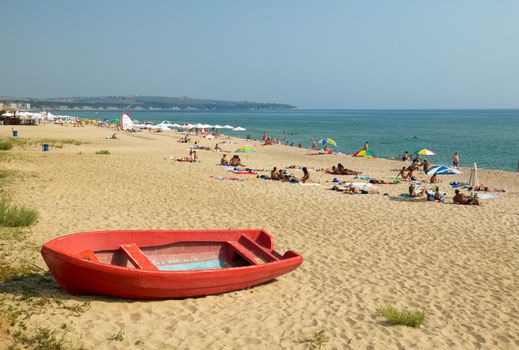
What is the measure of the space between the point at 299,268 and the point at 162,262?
253 cm

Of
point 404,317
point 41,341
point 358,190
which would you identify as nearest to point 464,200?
point 358,190

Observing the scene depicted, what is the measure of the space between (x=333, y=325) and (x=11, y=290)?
14.8 ft

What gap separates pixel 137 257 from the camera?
23.8 ft

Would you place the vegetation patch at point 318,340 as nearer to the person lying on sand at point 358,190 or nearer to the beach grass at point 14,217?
the beach grass at point 14,217

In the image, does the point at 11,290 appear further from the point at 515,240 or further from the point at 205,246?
the point at 515,240

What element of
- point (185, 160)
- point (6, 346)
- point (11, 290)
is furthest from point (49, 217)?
point (185, 160)

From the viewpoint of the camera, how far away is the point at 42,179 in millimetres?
16672

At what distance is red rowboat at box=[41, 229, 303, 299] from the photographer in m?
6.32

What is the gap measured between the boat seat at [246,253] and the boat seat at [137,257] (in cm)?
164

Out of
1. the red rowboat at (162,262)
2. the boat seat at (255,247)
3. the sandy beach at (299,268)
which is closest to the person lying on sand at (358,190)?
the sandy beach at (299,268)

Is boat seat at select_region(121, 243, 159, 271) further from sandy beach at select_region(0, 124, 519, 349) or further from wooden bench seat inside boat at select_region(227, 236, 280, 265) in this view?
wooden bench seat inside boat at select_region(227, 236, 280, 265)

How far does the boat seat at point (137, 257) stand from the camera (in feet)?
22.9

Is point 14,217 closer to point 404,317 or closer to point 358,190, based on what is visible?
point 404,317

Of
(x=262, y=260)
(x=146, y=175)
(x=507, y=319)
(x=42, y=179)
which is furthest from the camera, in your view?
(x=146, y=175)
